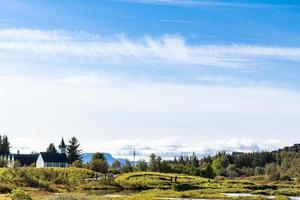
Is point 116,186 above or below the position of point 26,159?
below

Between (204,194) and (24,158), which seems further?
(24,158)

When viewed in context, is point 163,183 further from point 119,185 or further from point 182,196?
point 182,196

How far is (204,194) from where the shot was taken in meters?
65.8

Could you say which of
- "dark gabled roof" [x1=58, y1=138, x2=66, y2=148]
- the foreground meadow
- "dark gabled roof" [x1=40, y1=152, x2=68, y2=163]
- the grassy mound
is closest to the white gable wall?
"dark gabled roof" [x1=40, y1=152, x2=68, y2=163]

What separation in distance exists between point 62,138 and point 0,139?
22.2m

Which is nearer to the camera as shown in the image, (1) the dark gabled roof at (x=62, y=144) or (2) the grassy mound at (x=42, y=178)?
(2) the grassy mound at (x=42, y=178)

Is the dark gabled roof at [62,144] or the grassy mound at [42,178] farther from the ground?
the dark gabled roof at [62,144]

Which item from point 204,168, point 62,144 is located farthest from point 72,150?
point 204,168

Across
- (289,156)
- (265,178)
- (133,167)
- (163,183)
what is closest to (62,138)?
(133,167)

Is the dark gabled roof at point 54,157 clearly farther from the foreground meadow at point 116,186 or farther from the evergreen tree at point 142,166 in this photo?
the foreground meadow at point 116,186

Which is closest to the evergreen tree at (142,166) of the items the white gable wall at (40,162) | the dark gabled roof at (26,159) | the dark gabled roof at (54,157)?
the dark gabled roof at (54,157)

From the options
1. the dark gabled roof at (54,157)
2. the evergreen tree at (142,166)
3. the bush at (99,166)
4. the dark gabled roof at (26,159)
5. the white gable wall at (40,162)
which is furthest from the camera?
the dark gabled roof at (26,159)

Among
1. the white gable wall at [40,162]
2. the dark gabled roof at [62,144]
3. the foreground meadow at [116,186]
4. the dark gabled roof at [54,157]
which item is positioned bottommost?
the foreground meadow at [116,186]

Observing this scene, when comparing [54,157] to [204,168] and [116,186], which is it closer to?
[204,168]
